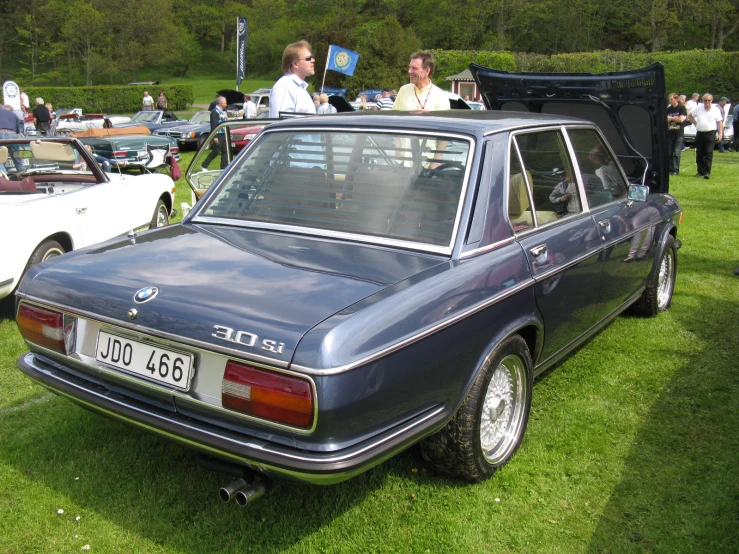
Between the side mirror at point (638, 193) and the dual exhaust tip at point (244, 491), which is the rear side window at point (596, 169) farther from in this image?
the dual exhaust tip at point (244, 491)

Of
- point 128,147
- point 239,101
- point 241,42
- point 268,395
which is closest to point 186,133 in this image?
point 128,147

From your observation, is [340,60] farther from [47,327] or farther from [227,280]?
[227,280]

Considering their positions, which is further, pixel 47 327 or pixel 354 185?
pixel 354 185

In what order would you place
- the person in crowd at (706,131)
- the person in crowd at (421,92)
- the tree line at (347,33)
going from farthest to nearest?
the tree line at (347,33), the person in crowd at (706,131), the person in crowd at (421,92)

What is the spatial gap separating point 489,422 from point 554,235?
1026 mm

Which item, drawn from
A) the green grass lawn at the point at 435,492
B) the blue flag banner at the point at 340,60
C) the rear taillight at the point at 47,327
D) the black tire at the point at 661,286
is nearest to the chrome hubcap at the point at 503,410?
the green grass lawn at the point at 435,492

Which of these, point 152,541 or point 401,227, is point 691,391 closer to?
point 401,227

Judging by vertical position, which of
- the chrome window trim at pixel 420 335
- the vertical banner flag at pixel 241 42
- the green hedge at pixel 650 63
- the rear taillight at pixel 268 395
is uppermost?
the green hedge at pixel 650 63

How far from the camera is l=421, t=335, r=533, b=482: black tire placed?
9.43 feet

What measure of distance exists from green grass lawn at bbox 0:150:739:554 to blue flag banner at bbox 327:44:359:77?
1176cm

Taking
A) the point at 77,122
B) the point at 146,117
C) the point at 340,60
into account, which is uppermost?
the point at 340,60

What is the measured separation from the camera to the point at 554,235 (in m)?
3.51

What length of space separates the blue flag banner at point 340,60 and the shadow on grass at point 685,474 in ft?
38.3

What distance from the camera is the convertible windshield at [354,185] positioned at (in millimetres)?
3084
